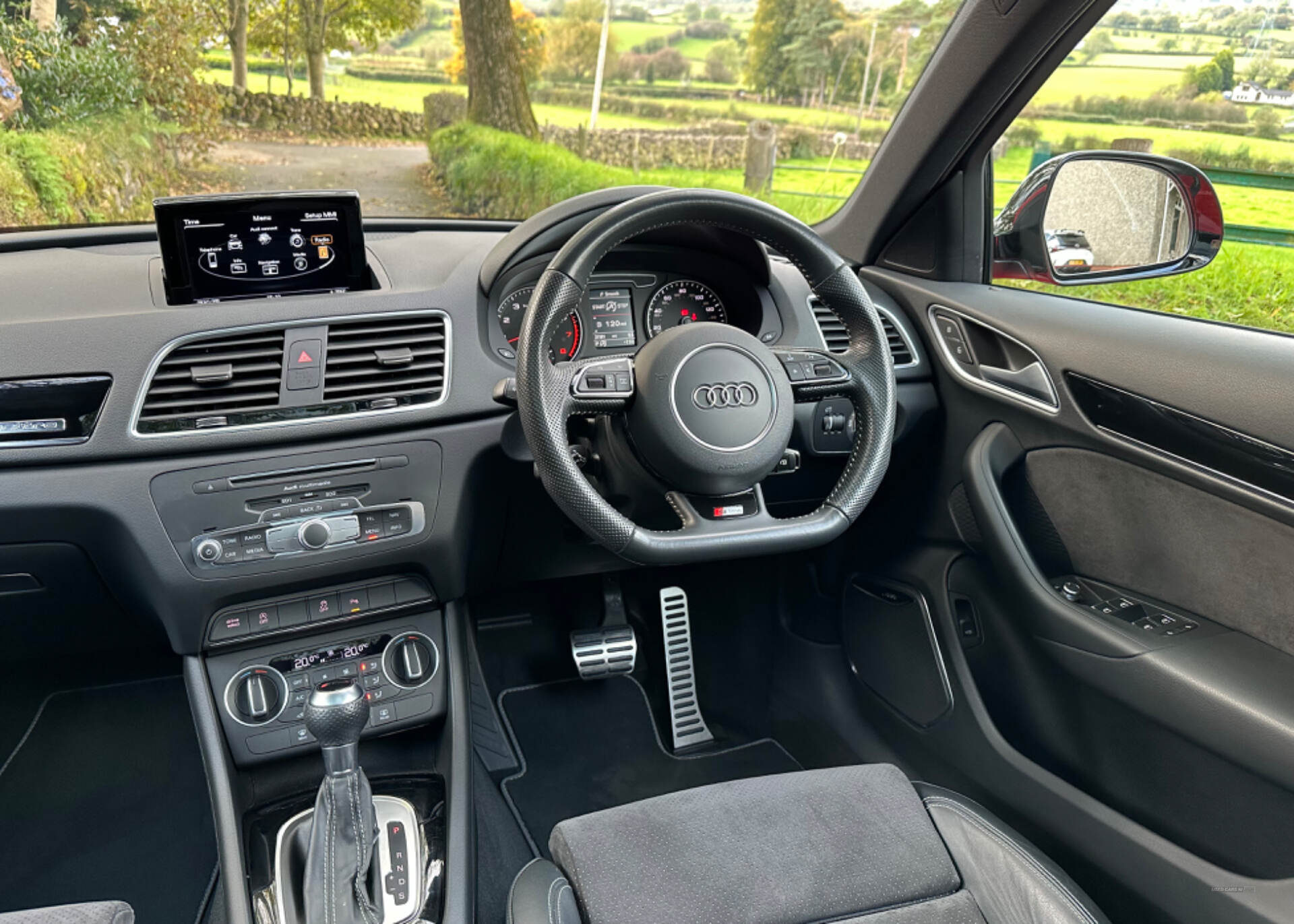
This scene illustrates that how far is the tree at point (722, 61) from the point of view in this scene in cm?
268

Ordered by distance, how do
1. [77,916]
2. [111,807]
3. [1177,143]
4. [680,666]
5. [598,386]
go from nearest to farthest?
[77,916] → [598,386] → [1177,143] → [111,807] → [680,666]

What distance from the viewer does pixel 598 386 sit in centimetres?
147

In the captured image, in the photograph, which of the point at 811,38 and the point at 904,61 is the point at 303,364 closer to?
the point at 904,61

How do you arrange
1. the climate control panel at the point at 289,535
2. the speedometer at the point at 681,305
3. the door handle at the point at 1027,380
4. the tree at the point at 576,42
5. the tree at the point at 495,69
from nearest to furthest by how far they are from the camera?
1. the climate control panel at the point at 289,535
2. the door handle at the point at 1027,380
3. the speedometer at the point at 681,305
4. the tree at the point at 495,69
5. the tree at the point at 576,42

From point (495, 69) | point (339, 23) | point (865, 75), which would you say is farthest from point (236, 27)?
point (865, 75)

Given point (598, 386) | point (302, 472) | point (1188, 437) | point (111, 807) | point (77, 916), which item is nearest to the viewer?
point (77, 916)

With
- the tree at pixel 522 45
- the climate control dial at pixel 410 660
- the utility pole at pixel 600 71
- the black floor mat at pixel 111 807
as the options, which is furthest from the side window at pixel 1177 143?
the black floor mat at pixel 111 807

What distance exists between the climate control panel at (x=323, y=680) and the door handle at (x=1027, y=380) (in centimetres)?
128

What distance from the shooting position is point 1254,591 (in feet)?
5.04

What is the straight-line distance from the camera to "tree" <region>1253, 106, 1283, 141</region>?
174cm

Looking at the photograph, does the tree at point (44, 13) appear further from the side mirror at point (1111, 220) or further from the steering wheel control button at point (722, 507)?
the side mirror at point (1111, 220)

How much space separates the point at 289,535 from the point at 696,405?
0.77m

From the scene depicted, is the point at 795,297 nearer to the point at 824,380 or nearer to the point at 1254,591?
the point at 824,380

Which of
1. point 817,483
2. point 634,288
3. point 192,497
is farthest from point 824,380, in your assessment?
point 192,497
